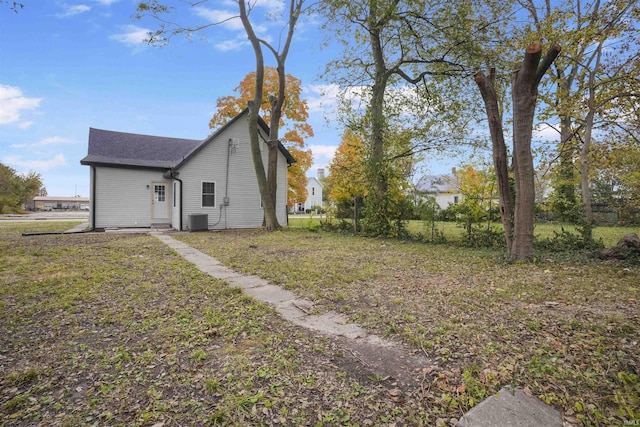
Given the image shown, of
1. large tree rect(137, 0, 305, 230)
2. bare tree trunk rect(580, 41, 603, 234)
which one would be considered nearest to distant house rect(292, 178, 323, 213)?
large tree rect(137, 0, 305, 230)

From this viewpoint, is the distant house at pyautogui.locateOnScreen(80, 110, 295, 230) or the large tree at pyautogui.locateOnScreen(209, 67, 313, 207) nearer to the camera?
the distant house at pyautogui.locateOnScreen(80, 110, 295, 230)

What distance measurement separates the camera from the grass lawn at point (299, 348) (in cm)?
188

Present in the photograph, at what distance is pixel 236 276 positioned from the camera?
17.3 feet

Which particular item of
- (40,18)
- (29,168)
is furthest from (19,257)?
(29,168)

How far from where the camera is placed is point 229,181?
15328mm

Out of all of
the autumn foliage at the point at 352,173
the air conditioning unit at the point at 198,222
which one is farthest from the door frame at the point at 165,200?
the autumn foliage at the point at 352,173

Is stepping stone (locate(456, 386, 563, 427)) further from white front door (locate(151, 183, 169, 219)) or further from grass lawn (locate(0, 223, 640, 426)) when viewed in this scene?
white front door (locate(151, 183, 169, 219))

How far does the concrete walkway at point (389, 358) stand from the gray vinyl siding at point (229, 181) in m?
10.9

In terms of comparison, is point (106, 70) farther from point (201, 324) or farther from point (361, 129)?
point (201, 324)

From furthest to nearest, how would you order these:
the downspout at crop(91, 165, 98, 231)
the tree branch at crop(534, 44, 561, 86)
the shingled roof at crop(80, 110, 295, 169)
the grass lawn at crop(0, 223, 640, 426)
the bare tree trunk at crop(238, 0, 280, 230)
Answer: the shingled roof at crop(80, 110, 295, 169), the downspout at crop(91, 165, 98, 231), the bare tree trunk at crop(238, 0, 280, 230), the tree branch at crop(534, 44, 561, 86), the grass lawn at crop(0, 223, 640, 426)

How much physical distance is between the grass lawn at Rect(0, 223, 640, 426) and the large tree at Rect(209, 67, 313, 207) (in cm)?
1424

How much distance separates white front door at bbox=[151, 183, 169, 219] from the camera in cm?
1543

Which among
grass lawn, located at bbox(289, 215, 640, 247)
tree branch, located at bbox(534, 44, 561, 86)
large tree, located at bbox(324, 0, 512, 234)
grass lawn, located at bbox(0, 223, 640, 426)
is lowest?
grass lawn, located at bbox(0, 223, 640, 426)

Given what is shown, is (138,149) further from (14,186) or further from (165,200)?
(14,186)
